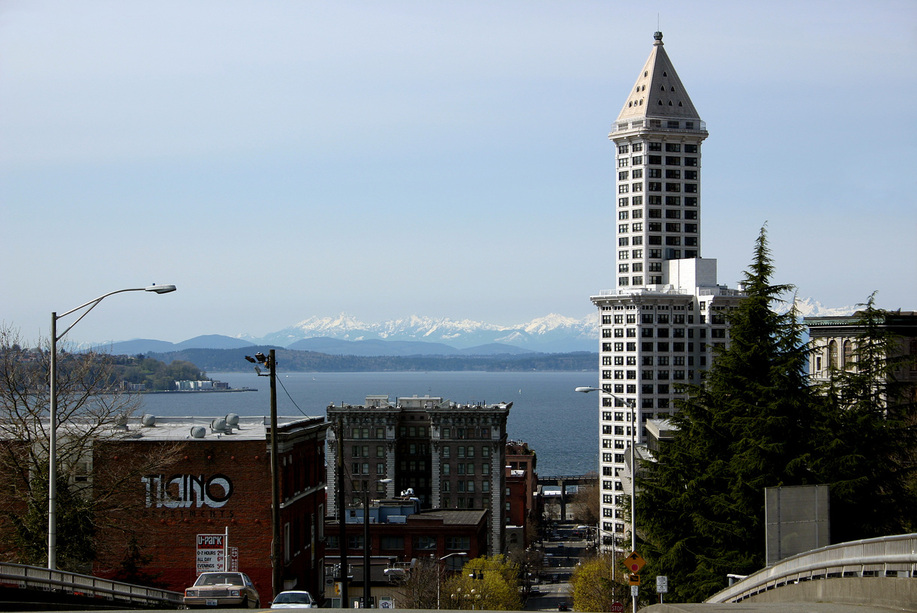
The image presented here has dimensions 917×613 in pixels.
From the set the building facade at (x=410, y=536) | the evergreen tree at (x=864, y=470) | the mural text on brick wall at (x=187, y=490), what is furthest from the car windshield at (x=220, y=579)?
the building facade at (x=410, y=536)

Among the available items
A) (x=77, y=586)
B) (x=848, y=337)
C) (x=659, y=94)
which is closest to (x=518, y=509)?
(x=659, y=94)

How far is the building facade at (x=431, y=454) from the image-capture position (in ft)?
452

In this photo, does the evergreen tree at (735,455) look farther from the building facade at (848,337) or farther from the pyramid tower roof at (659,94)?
the pyramid tower roof at (659,94)

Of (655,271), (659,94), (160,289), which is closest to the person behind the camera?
(160,289)

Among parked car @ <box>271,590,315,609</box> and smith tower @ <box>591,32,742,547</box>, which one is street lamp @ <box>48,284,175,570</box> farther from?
smith tower @ <box>591,32,742,547</box>

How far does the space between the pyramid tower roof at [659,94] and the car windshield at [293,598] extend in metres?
126

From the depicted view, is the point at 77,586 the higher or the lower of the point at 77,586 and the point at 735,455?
the lower

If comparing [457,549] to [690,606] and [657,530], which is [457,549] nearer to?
[657,530]

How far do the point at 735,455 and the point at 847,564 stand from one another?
17.0m

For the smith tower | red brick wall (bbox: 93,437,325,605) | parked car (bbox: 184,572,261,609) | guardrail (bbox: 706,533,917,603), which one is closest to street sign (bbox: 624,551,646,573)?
guardrail (bbox: 706,533,917,603)

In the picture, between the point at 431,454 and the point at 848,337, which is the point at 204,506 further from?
the point at 431,454

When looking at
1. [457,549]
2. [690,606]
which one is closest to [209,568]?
[690,606]

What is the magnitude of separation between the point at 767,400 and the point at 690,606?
2202 centimetres

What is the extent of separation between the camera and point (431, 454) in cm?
14300
